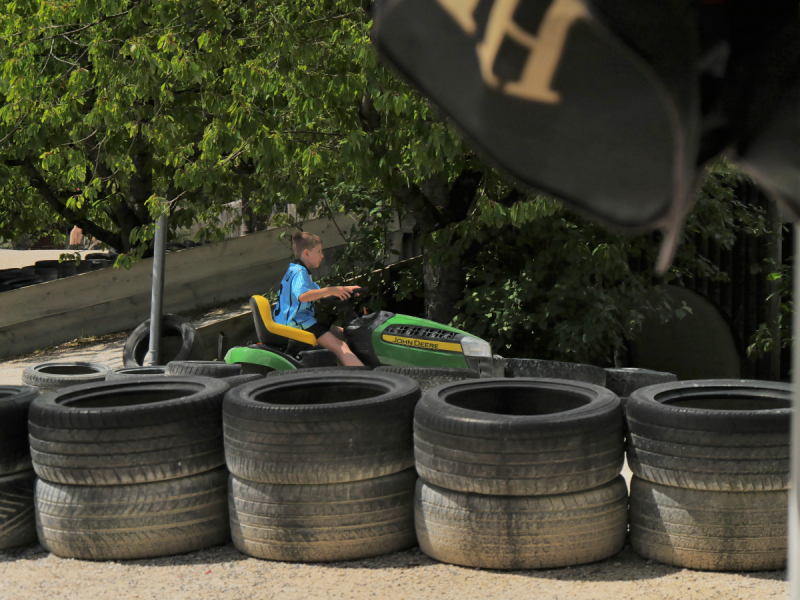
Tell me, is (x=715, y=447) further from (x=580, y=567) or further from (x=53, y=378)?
(x=53, y=378)

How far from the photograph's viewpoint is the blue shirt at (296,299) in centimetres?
705

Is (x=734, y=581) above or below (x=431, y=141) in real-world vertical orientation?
below

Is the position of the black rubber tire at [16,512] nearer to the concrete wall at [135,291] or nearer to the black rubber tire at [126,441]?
the black rubber tire at [126,441]

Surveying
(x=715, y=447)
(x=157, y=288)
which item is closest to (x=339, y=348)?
(x=157, y=288)

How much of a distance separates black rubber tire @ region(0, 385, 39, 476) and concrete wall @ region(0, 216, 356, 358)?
930 cm

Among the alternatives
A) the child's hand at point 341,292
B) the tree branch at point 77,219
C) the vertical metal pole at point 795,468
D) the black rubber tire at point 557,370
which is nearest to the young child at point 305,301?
the child's hand at point 341,292

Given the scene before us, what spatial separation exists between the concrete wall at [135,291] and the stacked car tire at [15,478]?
30.6 ft

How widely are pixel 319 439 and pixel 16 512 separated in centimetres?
167

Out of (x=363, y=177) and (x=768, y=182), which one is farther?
(x=363, y=177)

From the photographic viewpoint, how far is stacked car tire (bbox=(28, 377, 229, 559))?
4.08 meters

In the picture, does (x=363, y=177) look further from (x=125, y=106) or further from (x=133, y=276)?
(x=133, y=276)

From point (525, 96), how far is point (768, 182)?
46cm

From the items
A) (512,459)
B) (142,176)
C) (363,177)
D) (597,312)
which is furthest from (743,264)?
(142,176)

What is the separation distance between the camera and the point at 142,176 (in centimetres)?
1533
